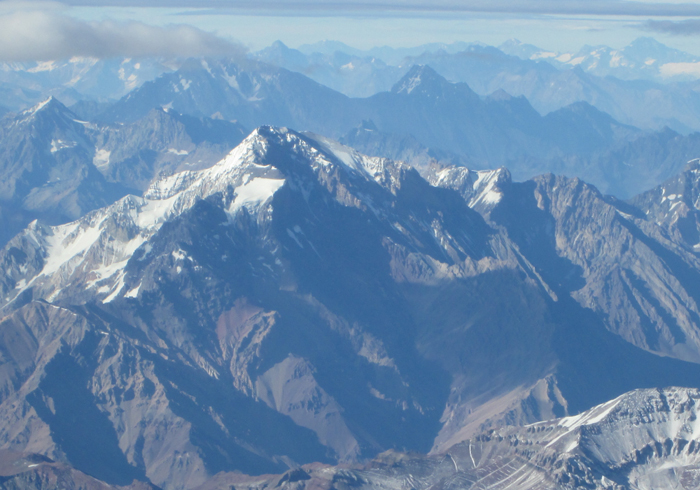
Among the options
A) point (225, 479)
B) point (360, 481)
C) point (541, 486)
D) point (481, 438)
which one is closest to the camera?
point (541, 486)

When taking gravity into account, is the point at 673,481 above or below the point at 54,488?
above

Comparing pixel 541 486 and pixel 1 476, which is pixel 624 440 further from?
pixel 1 476

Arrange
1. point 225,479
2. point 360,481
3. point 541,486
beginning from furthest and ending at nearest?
point 225,479, point 360,481, point 541,486

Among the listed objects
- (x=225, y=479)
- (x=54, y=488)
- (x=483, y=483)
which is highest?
(x=483, y=483)

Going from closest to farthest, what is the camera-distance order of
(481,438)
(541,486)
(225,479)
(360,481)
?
(541,486) → (360,481) → (481,438) → (225,479)

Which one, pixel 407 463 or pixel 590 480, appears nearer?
pixel 590 480

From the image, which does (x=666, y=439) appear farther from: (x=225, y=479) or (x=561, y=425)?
(x=225, y=479)

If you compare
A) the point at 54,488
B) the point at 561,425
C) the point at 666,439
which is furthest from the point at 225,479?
the point at 666,439

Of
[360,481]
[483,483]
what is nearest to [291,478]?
[360,481]

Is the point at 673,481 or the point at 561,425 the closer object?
the point at 673,481
